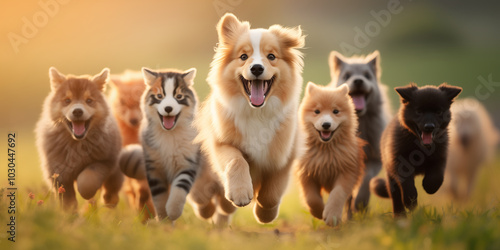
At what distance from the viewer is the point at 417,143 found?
4215 millimetres

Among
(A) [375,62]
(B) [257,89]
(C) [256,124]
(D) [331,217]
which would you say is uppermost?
(A) [375,62]

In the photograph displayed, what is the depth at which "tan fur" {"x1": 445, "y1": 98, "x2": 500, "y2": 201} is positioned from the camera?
302 inches

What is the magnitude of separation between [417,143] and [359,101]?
152 centimetres

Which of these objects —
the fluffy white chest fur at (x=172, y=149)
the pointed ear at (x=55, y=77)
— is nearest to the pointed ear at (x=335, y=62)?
the fluffy white chest fur at (x=172, y=149)

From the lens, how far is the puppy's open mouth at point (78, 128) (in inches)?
177

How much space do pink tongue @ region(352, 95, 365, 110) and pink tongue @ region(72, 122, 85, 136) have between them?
2.88m

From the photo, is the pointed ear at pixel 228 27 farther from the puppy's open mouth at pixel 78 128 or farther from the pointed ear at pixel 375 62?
the pointed ear at pixel 375 62

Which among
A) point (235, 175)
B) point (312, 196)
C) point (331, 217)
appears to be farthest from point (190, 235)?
point (312, 196)

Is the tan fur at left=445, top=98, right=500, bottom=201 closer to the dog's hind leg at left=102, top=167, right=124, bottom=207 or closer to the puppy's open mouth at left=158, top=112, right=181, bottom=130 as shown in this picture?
the puppy's open mouth at left=158, top=112, right=181, bottom=130

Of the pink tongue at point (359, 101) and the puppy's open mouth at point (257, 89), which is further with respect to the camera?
the pink tongue at point (359, 101)

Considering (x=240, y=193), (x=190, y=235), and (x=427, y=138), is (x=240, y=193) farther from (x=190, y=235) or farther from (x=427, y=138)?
(x=427, y=138)

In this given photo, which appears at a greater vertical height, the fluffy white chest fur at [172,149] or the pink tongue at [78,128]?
the pink tongue at [78,128]

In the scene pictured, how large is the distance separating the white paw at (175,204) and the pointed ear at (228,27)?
1360 mm

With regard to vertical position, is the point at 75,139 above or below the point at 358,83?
below
